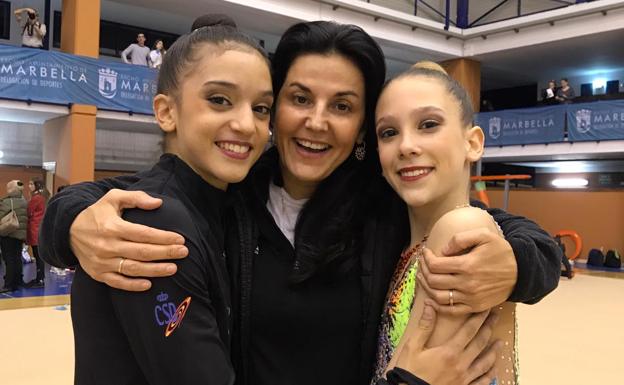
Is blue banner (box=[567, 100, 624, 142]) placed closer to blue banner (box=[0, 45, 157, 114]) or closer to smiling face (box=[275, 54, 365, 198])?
blue banner (box=[0, 45, 157, 114])

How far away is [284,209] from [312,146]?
0.77 ft

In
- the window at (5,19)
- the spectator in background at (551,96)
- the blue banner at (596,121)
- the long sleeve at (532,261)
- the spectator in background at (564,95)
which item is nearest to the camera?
the long sleeve at (532,261)

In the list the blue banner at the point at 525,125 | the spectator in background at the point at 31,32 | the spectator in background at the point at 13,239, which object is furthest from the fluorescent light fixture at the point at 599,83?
the spectator in background at the point at 13,239

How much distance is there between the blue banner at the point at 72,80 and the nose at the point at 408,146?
8.95 meters

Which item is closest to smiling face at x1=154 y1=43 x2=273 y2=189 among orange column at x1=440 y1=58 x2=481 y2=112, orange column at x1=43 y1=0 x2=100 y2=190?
orange column at x1=43 y1=0 x2=100 y2=190

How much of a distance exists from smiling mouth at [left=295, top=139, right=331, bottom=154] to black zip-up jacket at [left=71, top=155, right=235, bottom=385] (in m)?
0.53

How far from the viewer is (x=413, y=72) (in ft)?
5.62

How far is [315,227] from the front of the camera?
1822 millimetres

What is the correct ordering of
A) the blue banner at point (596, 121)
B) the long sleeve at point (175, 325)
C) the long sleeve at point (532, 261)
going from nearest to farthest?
the long sleeve at point (175, 325) → the long sleeve at point (532, 261) → the blue banner at point (596, 121)

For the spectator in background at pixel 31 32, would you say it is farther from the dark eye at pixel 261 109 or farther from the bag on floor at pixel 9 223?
the dark eye at pixel 261 109

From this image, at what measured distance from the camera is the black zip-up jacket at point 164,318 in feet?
3.84

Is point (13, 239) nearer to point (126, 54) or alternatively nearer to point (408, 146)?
point (126, 54)

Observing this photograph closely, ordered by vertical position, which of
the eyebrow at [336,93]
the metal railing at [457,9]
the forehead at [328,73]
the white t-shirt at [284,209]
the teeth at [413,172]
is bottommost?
the white t-shirt at [284,209]

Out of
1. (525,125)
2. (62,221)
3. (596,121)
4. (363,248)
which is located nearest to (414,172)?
(363,248)
